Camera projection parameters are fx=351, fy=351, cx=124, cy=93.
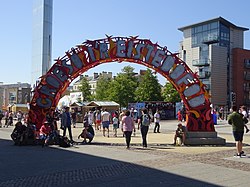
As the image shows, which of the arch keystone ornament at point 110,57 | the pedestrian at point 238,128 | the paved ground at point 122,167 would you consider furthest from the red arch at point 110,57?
the pedestrian at point 238,128

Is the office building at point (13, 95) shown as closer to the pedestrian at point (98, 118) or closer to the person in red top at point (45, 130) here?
the pedestrian at point (98, 118)

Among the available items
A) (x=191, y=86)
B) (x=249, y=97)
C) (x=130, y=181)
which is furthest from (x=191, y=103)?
(x=249, y=97)

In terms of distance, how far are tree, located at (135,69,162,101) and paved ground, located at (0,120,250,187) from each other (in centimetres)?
4607

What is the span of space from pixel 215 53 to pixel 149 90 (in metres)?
15.3

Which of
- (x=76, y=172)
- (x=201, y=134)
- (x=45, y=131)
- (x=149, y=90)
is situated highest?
(x=149, y=90)

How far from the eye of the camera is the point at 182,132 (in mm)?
15844

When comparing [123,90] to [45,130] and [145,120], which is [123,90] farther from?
[145,120]

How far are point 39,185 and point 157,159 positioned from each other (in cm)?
469

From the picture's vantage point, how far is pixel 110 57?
17000mm

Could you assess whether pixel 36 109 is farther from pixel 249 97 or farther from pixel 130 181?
pixel 249 97

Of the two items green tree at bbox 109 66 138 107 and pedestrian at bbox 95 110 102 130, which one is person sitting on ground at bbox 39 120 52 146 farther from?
green tree at bbox 109 66 138 107

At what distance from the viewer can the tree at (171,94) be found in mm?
60156

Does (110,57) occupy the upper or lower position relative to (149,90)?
lower

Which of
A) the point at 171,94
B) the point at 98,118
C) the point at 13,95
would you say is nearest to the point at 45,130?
the point at 98,118
